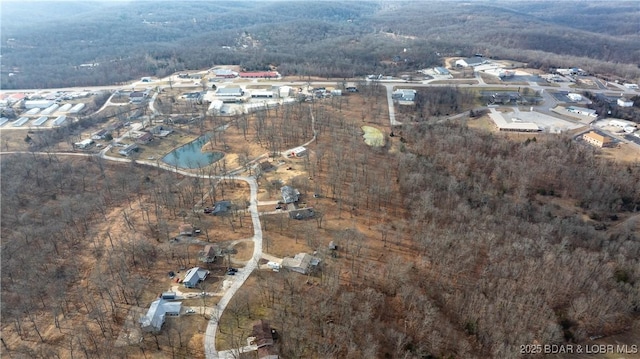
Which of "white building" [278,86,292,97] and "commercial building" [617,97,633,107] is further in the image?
"white building" [278,86,292,97]

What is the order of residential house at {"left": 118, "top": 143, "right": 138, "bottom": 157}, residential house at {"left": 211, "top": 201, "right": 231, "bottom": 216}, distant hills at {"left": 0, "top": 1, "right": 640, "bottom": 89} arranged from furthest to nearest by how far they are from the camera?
distant hills at {"left": 0, "top": 1, "right": 640, "bottom": 89} < residential house at {"left": 118, "top": 143, "right": 138, "bottom": 157} < residential house at {"left": 211, "top": 201, "right": 231, "bottom": 216}

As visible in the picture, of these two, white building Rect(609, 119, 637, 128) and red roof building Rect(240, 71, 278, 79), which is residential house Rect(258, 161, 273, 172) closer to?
red roof building Rect(240, 71, 278, 79)

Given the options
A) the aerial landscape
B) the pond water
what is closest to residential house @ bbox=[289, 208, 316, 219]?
the aerial landscape

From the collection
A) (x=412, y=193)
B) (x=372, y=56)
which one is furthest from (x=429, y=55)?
(x=412, y=193)

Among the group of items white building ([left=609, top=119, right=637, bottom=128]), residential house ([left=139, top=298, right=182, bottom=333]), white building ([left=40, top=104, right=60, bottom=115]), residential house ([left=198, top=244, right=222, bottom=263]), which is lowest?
residential house ([left=139, top=298, right=182, bottom=333])

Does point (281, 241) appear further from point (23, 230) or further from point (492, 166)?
→ point (492, 166)

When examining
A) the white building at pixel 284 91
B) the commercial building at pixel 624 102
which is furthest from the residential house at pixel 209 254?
the commercial building at pixel 624 102

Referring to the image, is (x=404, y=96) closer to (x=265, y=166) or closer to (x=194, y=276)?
(x=265, y=166)
